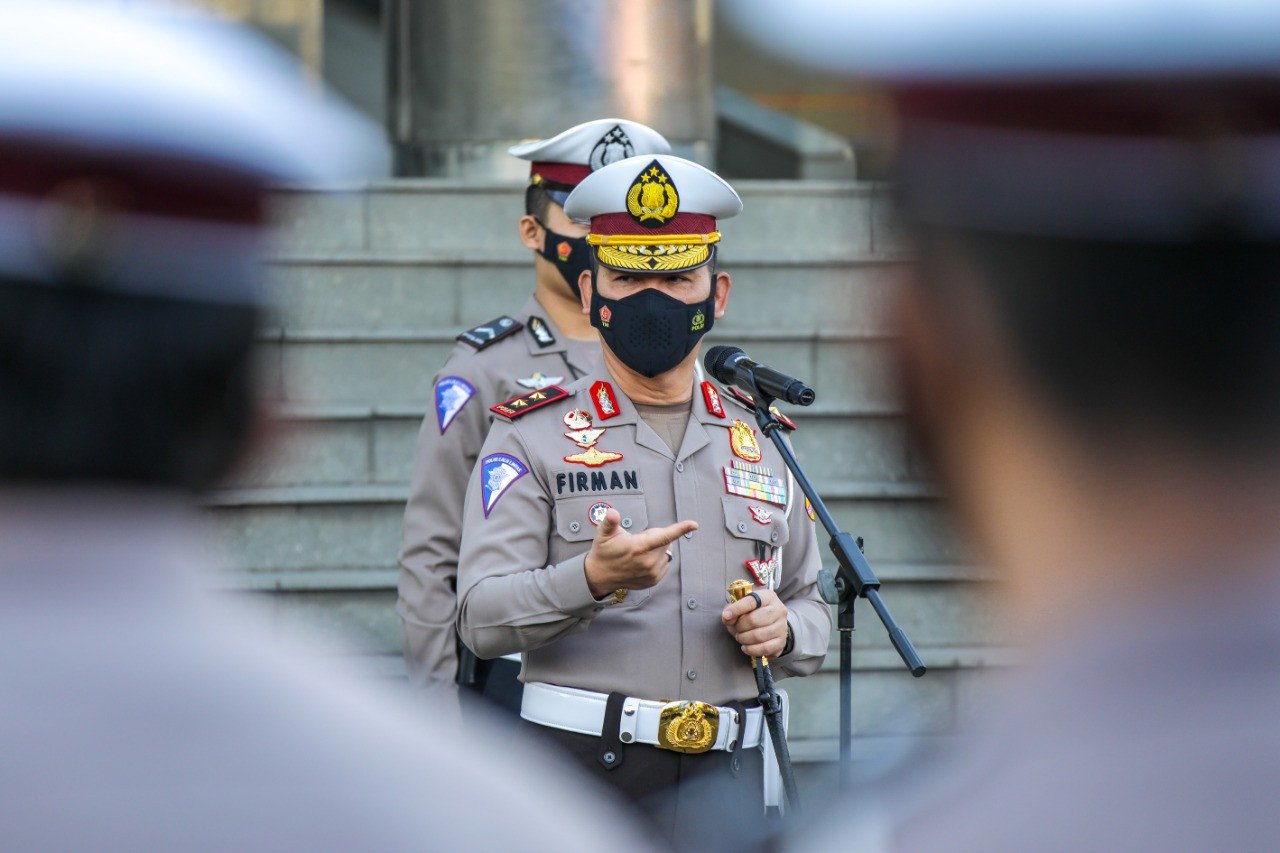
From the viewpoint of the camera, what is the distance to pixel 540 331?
401cm

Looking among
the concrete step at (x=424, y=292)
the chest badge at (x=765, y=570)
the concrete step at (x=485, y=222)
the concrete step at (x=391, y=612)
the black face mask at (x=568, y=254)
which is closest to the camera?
the chest badge at (x=765, y=570)

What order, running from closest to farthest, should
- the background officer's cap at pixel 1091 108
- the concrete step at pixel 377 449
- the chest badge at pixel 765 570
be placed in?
the background officer's cap at pixel 1091 108 < the chest badge at pixel 765 570 < the concrete step at pixel 377 449

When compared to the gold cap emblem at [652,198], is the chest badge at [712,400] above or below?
below

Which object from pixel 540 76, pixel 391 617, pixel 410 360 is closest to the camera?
pixel 391 617

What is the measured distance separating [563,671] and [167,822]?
222 cm

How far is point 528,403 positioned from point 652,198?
0.45 m

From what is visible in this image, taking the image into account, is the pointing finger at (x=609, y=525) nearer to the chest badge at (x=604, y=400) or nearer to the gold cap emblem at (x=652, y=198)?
the chest badge at (x=604, y=400)

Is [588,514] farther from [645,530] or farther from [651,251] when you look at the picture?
[651,251]

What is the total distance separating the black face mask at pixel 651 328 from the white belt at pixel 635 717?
0.61 m

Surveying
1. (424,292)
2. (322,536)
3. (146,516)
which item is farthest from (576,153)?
(146,516)

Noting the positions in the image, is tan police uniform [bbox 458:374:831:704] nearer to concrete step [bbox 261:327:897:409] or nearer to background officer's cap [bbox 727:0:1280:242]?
background officer's cap [bbox 727:0:1280:242]

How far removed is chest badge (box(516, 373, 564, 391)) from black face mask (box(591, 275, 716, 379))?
65 cm

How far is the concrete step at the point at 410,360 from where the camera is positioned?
241 inches

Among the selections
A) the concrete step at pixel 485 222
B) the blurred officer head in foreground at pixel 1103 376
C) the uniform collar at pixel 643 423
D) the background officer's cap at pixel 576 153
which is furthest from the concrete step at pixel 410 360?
the blurred officer head in foreground at pixel 1103 376
